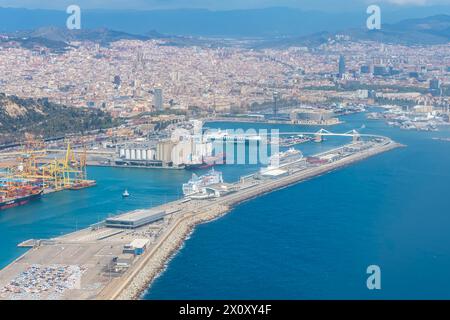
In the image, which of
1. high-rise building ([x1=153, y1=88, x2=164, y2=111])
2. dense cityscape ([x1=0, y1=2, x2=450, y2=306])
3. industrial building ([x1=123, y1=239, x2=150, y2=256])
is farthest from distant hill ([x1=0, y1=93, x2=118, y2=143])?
industrial building ([x1=123, y1=239, x2=150, y2=256])

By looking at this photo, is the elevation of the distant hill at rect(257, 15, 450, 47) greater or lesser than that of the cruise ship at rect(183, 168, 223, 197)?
greater

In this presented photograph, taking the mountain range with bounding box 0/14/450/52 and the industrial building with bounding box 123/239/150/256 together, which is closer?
the industrial building with bounding box 123/239/150/256

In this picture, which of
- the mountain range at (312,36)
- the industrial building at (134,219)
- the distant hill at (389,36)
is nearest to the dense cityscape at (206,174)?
the industrial building at (134,219)

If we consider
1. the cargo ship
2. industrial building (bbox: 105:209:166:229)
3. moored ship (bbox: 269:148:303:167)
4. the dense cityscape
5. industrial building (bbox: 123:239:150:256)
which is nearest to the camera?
the dense cityscape

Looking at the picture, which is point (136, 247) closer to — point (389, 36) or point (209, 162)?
point (209, 162)

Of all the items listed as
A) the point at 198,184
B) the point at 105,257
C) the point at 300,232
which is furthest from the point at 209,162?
the point at 105,257

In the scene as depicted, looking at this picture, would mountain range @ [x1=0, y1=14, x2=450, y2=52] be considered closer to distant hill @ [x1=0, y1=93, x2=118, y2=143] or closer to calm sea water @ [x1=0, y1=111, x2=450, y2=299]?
distant hill @ [x1=0, y1=93, x2=118, y2=143]

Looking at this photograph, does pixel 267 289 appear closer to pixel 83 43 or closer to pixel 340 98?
pixel 340 98
